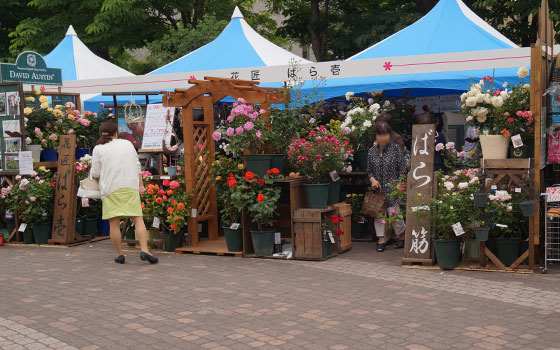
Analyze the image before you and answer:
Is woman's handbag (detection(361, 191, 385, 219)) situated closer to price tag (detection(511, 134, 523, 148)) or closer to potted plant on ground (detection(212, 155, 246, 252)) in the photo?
potted plant on ground (detection(212, 155, 246, 252))

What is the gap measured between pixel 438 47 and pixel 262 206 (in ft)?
17.7

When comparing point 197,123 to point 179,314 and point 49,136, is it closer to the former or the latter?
point 49,136

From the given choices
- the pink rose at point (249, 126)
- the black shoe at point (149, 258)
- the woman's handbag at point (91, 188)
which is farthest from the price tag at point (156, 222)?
the pink rose at point (249, 126)

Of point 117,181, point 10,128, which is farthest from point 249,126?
point 10,128

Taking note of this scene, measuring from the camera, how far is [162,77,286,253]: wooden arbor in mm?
8969

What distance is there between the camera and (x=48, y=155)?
10.7 m

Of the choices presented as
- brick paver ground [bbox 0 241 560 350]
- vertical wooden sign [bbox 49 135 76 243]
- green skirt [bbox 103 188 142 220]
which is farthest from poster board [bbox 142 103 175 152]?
brick paver ground [bbox 0 241 560 350]

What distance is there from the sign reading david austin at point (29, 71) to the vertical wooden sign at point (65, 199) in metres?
1.69

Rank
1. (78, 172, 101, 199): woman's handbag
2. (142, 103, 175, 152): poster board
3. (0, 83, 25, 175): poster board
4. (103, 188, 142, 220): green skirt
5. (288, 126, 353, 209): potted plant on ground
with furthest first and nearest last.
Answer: (0, 83, 25, 175): poster board → (142, 103, 175, 152): poster board → (78, 172, 101, 199): woman's handbag → (288, 126, 353, 209): potted plant on ground → (103, 188, 142, 220): green skirt

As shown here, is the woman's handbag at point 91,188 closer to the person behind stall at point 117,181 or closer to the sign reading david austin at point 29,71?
the person behind stall at point 117,181

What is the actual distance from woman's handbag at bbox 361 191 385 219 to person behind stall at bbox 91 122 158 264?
115 inches

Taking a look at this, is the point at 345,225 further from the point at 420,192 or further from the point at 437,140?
the point at 437,140

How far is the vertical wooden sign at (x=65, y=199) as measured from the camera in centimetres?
1013

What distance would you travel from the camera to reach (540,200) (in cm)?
763
